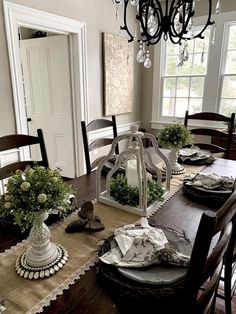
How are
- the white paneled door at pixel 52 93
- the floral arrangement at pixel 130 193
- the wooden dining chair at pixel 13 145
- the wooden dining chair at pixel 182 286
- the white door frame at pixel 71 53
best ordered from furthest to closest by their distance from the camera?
the white paneled door at pixel 52 93, the white door frame at pixel 71 53, the wooden dining chair at pixel 13 145, the floral arrangement at pixel 130 193, the wooden dining chair at pixel 182 286

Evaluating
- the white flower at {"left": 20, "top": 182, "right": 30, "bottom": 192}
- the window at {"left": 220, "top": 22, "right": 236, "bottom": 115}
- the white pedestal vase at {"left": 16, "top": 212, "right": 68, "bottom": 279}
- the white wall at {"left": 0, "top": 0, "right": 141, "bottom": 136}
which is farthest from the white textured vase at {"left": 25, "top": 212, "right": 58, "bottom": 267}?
the window at {"left": 220, "top": 22, "right": 236, "bottom": 115}

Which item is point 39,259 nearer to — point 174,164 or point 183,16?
point 174,164

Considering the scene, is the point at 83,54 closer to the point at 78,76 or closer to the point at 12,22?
the point at 78,76

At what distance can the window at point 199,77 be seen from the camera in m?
3.32

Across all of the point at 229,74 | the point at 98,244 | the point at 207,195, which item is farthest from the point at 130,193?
the point at 229,74

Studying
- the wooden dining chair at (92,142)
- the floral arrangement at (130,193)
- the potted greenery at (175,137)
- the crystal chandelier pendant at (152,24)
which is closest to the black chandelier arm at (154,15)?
the crystal chandelier pendant at (152,24)

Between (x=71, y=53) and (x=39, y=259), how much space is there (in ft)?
8.76

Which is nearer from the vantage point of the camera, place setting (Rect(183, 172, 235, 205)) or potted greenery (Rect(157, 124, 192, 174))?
place setting (Rect(183, 172, 235, 205))

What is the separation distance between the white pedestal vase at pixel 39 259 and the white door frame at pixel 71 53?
1771 millimetres

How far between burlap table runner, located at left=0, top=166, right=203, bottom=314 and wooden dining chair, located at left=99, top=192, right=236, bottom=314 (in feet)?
0.42

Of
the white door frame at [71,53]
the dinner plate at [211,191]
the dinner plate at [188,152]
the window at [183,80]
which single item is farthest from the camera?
the window at [183,80]

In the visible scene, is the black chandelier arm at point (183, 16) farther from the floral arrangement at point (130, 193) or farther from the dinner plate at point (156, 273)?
the dinner plate at point (156, 273)

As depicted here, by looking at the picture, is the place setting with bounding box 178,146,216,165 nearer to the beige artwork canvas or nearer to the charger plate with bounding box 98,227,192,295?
the charger plate with bounding box 98,227,192,295

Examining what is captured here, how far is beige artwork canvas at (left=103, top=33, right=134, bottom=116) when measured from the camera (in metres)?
3.30
